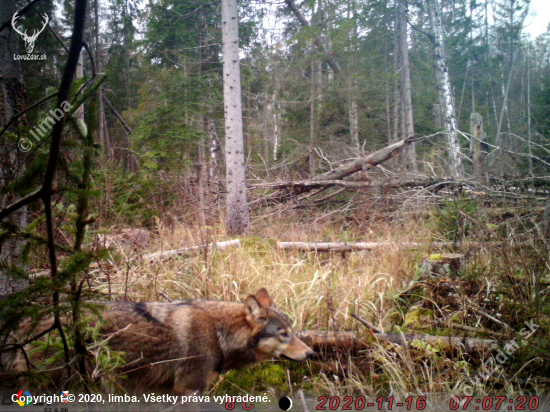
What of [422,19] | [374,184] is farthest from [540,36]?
[374,184]

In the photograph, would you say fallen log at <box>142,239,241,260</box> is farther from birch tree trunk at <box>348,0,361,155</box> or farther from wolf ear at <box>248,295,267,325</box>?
birch tree trunk at <box>348,0,361,155</box>

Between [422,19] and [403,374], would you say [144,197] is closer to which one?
[403,374]

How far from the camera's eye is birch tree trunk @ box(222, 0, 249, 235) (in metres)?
9.77

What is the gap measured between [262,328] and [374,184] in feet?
26.3

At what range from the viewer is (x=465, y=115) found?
112 feet

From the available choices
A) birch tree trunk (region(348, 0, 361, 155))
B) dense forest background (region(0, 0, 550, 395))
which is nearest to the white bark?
dense forest background (region(0, 0, 550, 395))

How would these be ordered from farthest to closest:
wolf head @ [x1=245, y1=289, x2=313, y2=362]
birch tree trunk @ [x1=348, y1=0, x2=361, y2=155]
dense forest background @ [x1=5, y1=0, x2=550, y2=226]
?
1. birch tree trunk @ [x1=348, y1=0, x2=361, y2=155]
2. dense forest background @ [x1=5, y1=0, x2=550, y2=226]
3. wolf head @ [x1=245, y1=289, x2=313, y2=362]

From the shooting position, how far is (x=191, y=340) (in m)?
3.13

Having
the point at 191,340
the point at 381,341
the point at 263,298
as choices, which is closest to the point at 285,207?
the point at 381,341

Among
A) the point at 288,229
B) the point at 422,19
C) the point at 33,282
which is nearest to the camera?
the point at 33,282

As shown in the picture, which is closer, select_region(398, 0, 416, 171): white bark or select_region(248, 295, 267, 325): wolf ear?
select_region(248, 295, 267, 325): wolf ear

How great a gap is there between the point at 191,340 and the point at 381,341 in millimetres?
1981

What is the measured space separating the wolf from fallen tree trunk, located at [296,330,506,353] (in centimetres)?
74

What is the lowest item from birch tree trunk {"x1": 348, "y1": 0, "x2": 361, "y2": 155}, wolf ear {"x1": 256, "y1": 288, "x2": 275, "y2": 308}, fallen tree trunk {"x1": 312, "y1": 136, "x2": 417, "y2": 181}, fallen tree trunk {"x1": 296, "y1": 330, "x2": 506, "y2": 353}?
fallen tree trunk {"x1": 296, "y1": 330, "x2": 506, "y2": 353}
